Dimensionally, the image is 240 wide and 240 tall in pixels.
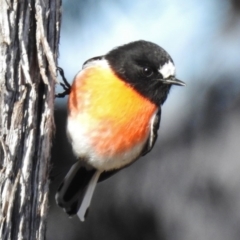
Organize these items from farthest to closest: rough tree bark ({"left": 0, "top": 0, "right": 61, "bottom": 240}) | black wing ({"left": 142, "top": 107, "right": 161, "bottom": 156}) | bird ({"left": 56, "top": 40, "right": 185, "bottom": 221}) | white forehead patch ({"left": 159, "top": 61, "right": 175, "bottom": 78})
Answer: black wing ({"left": 142, "top": 107, "right": 161, "bottom": 156}) < white forehead patch ({"left": 159, "top": 61, "right": 175, "bottom": 78}) < bird ({"left": 56, "top": 40, "right": 185, "bottom": 221}) < rough tree bark ({"left": 0, "top": 0, "right": 61, "bottom": 240})

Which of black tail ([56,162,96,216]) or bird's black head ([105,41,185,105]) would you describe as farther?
black tail ([56,162,96,216])

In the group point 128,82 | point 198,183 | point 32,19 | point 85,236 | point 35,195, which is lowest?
point 85,236

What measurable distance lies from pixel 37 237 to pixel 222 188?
9.96 ft

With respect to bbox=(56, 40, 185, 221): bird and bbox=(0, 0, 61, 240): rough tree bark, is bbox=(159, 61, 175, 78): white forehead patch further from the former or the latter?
bbox=(0, 0, 61, 240): rough tree bark

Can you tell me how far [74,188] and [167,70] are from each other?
92 centimetres

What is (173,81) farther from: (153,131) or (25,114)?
(25,114)

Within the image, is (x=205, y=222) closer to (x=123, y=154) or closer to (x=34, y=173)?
(x=123, y=154)

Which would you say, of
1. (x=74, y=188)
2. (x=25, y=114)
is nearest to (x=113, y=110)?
(x=74, y=188)

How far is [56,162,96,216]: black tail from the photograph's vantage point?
4727 mm

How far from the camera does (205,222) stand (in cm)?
627

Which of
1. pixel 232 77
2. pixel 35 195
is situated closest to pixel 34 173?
pixel 35 195

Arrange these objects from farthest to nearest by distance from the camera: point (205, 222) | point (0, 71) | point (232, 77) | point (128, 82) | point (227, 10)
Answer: point (227, 10), point (232, 77), point (205, 222), point (128, 82), point (0, 71)

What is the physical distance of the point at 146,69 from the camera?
461 centimetres

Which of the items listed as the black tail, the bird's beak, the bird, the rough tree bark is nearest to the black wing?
the bird
